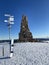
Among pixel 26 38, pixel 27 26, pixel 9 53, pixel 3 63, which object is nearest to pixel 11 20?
pixel 9 53

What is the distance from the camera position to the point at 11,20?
34.8 ft

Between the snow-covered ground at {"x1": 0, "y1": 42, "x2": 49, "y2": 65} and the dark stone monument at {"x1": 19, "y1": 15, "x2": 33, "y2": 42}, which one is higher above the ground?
the dark stone monument at {"x1": 19, "y1": 15, "x2": 33, "y2": 42}

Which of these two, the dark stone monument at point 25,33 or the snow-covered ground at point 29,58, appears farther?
the dark stone monument at point 25,33

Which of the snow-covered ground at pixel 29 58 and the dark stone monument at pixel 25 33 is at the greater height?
the dark stone monument at pixel 25 33

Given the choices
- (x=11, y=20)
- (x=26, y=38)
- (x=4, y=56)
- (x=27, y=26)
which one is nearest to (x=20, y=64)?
(x=4, y=56)

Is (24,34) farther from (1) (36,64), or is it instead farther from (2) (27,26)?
(1) (36,64)

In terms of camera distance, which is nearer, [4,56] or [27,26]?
[4,56]

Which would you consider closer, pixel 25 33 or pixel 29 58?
pixel 29 58

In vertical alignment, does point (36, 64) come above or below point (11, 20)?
below

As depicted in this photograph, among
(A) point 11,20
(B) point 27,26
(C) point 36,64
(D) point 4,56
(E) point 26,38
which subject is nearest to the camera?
(C) point 36,64

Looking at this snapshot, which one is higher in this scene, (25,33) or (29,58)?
(25,33)

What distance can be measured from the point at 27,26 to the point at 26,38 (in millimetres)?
2790

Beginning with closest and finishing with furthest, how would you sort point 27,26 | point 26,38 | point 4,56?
point 4,56 < point 26,38 < point 27,26

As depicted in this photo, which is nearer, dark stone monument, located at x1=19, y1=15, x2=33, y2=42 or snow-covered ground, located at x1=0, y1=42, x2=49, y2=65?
snow-covered ground, located at x1=0, y1=42, x2=49, y2=65
